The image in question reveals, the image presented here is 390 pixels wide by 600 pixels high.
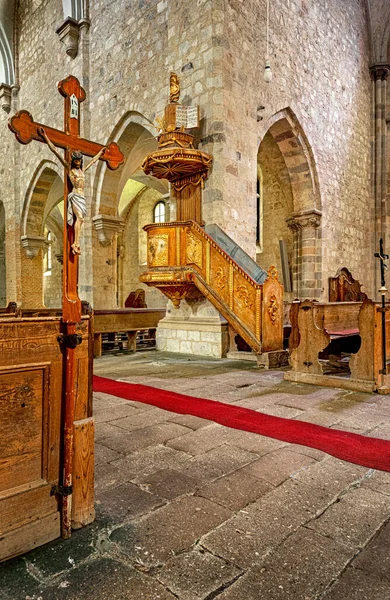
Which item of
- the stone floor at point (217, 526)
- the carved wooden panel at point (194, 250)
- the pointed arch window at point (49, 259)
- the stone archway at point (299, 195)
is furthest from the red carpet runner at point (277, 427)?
the pointed arch window at point (49, 259)

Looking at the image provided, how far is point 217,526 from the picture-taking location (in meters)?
1.85

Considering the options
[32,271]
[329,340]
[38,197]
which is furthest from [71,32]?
[329,340]

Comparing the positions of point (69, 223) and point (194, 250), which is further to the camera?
point (194, 250)

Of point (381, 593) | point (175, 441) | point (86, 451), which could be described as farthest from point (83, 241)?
point (381, 593)

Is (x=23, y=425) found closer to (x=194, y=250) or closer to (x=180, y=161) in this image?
(x=194, y=250)

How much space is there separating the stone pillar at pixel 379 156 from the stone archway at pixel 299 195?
10.2 feet

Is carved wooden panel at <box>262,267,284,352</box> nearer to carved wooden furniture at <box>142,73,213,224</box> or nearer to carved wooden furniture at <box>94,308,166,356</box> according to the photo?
carved wooden furniture at <box>142,73,213,224</box>

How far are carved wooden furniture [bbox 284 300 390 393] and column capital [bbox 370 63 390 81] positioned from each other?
1090cm

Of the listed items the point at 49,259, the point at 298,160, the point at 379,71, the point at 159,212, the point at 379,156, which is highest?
the point at 379,71

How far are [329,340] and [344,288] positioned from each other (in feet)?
22.6

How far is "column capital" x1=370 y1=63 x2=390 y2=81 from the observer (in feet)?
42.6

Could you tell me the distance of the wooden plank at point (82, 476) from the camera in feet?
6.01

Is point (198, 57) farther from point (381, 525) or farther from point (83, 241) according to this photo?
point (381, 525)

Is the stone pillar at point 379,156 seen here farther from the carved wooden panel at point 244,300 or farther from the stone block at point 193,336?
the carved wooden panel at point 244,300
